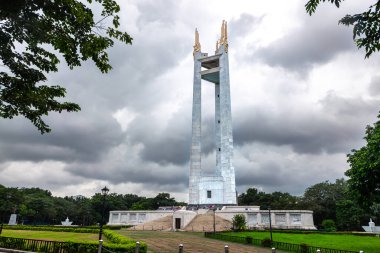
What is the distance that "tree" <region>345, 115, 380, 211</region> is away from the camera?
18.9 m

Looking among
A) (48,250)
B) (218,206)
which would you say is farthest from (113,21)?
(218,206)

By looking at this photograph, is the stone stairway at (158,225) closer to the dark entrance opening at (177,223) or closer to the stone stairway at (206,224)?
the dark entrance opening at (177,223)

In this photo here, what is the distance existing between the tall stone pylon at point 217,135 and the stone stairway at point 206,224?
13.6m

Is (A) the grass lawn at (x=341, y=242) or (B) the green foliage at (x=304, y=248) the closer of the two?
(B) the green foliage at (x=304, y=248)

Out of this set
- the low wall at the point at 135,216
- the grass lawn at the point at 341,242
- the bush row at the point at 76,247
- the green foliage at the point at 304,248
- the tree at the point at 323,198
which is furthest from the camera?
the tree at the point at 323,198

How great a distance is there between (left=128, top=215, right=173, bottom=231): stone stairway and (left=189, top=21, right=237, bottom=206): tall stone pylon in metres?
14.0

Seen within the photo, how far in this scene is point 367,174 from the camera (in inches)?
782

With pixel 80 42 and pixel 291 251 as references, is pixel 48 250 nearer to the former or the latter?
pixel 80 42

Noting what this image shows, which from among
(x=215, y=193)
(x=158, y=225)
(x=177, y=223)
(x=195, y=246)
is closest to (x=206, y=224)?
(x=177, y=223)

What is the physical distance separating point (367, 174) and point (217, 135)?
146 feet

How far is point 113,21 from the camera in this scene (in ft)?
31.9

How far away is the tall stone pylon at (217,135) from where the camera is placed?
5731 cm

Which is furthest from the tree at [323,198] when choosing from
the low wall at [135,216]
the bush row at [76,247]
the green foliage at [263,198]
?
the bush row at [76,247]

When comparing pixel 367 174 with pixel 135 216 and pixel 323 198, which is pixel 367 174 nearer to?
pixel 135 216
